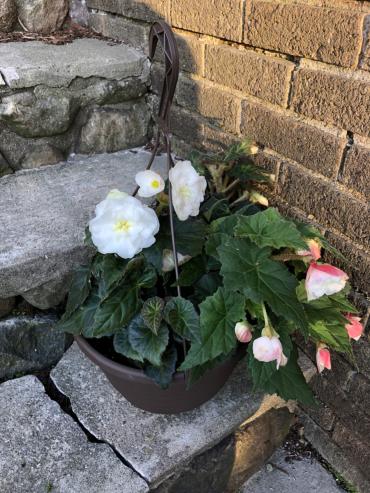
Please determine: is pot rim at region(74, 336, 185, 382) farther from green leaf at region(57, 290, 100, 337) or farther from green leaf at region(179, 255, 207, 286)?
green leaf at region(179, 255, 207, 286)

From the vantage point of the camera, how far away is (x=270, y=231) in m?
1.07

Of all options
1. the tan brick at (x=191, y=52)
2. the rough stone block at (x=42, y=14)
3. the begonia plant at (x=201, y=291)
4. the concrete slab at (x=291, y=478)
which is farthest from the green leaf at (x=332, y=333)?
the rough stone block at (x=42, y=14)

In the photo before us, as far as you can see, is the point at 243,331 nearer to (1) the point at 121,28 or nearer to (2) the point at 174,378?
(2) the point at 174,378

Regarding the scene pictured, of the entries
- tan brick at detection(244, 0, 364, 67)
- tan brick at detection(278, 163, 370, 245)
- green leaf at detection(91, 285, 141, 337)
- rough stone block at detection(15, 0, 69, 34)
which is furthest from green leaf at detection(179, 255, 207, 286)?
rough stone block at detection(15, 0, 69, 34)

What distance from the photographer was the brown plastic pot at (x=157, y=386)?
1171mm

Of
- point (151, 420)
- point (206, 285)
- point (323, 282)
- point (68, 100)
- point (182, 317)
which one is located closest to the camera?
point (323, 282)

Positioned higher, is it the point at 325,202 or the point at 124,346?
the point at 325,202

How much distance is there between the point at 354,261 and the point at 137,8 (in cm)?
126

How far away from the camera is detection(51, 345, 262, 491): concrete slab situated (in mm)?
1229

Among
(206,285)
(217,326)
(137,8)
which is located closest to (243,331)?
(217,326)

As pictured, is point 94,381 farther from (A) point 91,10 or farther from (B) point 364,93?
(A) point 91,10

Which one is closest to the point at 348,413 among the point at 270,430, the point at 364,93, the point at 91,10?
the point at 270,430

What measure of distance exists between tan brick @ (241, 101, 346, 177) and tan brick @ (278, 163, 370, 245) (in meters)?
0.04

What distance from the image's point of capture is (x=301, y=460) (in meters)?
1.64
